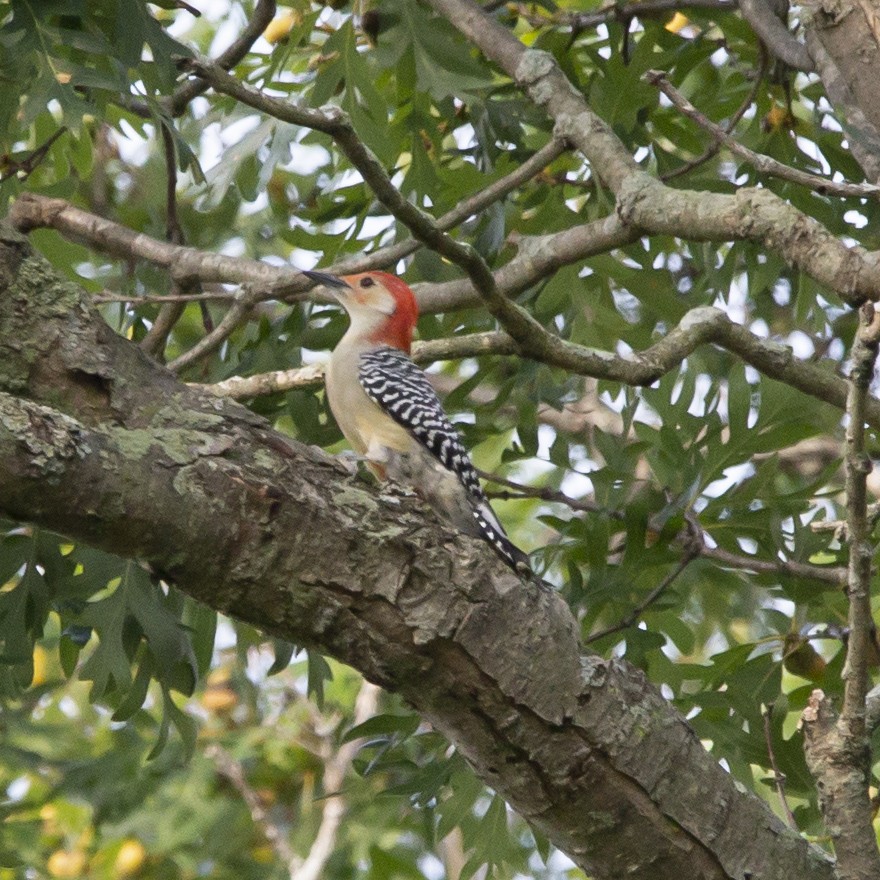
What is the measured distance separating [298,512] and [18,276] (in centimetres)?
81

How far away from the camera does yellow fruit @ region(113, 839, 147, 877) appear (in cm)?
757

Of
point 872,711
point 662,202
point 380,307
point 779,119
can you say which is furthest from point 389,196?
point 380,307

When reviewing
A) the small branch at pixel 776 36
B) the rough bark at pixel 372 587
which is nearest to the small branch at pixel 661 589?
the rough bark at pixel 372 587

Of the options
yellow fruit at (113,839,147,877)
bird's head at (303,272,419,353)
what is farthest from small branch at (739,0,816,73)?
yellow fruit at (113,839,147,877)

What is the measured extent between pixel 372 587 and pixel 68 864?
5.53 metres

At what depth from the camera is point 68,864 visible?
24.8ft

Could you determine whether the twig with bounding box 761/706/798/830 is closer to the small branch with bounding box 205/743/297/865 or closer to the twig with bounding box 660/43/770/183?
the twig with bounding box 660/43/770/183

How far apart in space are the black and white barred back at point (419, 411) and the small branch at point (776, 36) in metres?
1.68

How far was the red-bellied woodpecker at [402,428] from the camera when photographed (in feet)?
16.8

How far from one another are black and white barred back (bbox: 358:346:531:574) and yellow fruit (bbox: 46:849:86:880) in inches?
142

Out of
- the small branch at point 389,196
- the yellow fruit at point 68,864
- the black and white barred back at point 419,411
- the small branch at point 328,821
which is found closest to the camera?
the small branch at point 389,196

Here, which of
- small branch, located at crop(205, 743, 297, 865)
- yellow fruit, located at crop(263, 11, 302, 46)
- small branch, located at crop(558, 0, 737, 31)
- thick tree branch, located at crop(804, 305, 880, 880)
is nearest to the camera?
thick tree branch, located at crop(804, 305, 880, 880)

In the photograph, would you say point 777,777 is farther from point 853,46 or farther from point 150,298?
point 150,298

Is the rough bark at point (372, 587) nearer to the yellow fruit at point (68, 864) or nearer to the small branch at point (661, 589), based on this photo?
the small branch at point (661, 589)
